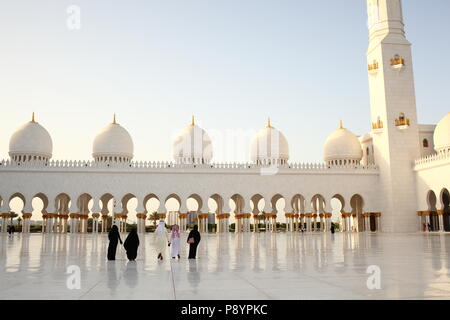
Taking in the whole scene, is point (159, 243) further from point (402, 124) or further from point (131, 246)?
point (402, 124)

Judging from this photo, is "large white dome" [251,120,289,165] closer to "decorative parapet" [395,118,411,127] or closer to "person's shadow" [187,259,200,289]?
"decorative parapet" [395,118,411,127]

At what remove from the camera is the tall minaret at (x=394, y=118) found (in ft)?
80.5

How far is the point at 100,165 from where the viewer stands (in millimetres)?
25172

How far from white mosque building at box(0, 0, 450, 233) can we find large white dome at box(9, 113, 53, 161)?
0.19 feet

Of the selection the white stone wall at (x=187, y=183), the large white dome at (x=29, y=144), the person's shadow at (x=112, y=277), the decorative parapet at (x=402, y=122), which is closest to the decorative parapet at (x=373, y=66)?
the decorative parapet at (x=402, y=122)

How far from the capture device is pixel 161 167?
25.4m

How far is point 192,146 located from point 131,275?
23.2m

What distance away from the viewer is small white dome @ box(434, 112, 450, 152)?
77.1 feet

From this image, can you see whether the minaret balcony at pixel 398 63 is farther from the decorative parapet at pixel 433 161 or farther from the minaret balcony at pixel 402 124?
the decorative parapet at pixel 433 161

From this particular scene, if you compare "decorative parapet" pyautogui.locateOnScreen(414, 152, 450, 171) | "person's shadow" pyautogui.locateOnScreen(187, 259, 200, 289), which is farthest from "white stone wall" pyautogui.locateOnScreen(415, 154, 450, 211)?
"person's shadow" pyautogui.locateOnScreen(187, 259, 200, 289)

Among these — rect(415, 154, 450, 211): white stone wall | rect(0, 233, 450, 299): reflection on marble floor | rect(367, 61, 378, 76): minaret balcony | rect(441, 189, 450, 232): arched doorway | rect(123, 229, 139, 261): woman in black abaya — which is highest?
rect(367, 61, 378, 76): minaret balcony

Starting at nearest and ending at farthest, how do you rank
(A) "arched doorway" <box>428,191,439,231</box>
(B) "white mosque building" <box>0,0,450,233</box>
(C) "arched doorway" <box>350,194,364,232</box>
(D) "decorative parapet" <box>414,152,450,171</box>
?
(D) "decorative parapet" <box>414,152,450,171</box>, (A) "arched doorway" <box>428,191,439,231</box>, (B) "white mosque building" <box>0,0,450,233</box>, (C) "arched doorway" <box>350,194,364,232</box>

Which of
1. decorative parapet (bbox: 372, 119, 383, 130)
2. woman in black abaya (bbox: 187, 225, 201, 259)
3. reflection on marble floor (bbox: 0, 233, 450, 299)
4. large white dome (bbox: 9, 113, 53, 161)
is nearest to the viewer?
reflection on marble floor (bbox: 0, 233, 450, 299)

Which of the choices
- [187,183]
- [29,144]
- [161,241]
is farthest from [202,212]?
[161,241]
